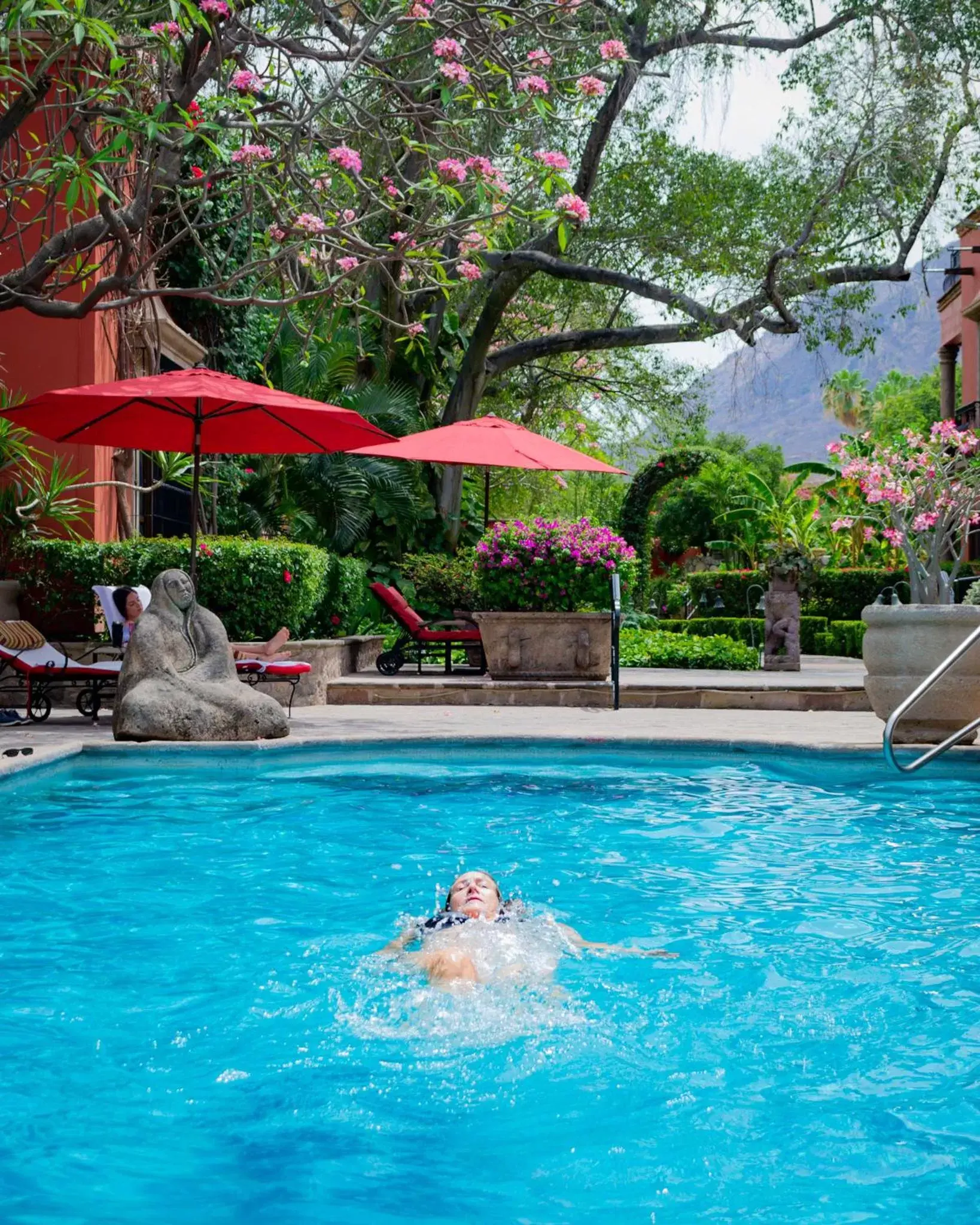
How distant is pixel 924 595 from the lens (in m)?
11.2

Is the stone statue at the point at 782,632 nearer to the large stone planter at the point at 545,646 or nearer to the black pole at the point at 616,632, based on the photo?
the large stone planter at the point at 545,646

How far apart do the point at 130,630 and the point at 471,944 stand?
7.35m

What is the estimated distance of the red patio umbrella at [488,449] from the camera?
15.0 meters

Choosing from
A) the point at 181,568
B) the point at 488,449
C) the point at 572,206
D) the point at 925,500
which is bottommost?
the point at 181,568

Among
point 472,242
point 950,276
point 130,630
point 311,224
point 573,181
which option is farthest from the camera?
point 950,276

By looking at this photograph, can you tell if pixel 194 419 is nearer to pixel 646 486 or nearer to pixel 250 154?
pixel 250 154

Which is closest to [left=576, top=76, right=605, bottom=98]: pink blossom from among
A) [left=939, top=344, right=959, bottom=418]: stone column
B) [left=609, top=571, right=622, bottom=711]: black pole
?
[left=609, top=571, right=622, bottom=711]: black pole

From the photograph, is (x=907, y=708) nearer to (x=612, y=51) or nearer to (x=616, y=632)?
(x=612, y=51)

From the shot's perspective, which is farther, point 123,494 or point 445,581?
point 445,581

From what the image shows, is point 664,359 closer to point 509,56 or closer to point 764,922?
point 509,56

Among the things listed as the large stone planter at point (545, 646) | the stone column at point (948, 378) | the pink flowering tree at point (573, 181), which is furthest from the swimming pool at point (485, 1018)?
the stone column at point (948, 378)

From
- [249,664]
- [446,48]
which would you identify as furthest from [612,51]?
[249,664]

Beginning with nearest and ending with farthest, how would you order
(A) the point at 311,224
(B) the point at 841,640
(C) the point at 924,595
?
(A) the point at 311,224, (C) the point at 924,595, (B) the point at 841,640

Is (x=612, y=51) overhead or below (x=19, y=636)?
overhead
